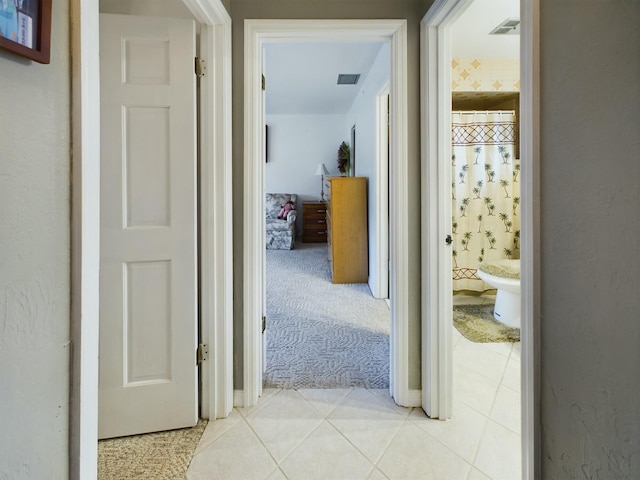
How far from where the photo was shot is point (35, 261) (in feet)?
2.07

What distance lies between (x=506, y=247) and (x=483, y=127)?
45.3 inches

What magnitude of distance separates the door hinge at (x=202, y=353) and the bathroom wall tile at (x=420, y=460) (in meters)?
0.90

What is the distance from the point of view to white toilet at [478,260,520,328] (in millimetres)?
2715

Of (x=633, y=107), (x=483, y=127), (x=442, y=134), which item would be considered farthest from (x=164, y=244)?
(x=483, y=127)

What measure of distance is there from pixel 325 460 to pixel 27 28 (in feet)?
5.29

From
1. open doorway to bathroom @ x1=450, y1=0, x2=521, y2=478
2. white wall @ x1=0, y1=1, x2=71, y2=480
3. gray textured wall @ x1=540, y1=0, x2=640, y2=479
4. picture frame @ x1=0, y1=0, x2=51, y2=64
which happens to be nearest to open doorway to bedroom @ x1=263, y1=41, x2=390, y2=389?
open doorway to bathroom @ x1=450, y1=0, x2=521, y2=478

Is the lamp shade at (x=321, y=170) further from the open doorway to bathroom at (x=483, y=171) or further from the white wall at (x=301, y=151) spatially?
the open doorway to bathroom at (x=483, y=171)

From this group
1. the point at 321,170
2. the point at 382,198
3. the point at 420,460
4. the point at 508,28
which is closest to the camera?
the point at 420,460

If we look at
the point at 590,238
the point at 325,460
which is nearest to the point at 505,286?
the point at 325,460

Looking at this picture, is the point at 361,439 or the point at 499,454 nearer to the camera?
the point at 499,454

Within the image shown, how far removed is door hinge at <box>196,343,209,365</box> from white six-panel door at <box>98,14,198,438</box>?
5 cm

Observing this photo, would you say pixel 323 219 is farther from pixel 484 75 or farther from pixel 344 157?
pixel 484 75

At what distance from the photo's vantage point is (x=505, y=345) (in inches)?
99.9

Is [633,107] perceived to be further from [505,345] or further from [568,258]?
[505,345]
